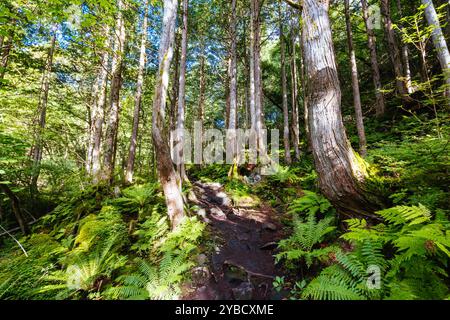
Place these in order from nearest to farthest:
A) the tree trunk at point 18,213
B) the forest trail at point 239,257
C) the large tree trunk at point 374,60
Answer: the forest trail at point 239,257 → the tree trunk at point 18,213 → the large tree trunk at point 374,60

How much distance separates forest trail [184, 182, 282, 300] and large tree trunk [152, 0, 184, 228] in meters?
1.19

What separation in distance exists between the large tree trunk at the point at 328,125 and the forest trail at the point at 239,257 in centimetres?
187

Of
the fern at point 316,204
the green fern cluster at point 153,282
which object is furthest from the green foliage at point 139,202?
the fern at point 316,204

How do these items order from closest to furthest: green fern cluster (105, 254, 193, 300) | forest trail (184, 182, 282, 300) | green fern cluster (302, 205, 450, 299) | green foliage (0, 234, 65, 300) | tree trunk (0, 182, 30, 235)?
green fern cluster (302, 205, 450, 299) → green fern cluster (105, 254, 193, 300) → forest trail (184, 182, 282, 300) → green foliage (0, 234, 65, 300) → tree trunk (0, 182, 30, 235)

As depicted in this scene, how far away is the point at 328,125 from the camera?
A: 3.92 meters

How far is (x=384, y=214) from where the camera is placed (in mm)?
3127

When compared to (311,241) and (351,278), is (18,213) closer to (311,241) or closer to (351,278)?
(311,241)

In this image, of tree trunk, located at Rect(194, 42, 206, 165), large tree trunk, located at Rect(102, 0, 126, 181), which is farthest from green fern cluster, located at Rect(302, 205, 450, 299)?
tree trunk, located at Rect(194, 42, 206, 165)

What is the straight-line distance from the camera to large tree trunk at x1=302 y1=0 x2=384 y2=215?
3.86m

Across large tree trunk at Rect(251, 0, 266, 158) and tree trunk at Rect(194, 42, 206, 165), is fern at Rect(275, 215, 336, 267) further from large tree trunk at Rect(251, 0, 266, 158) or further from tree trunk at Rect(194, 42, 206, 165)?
tree trunk at Rect(194, 42, 206, 165)

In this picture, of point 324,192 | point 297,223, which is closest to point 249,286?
point 297,223

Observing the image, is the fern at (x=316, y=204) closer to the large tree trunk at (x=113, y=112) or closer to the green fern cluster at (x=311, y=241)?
the green fern cluster at (x=311, y=241)

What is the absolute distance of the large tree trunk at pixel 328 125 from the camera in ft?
12.7

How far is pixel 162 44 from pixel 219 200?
5336 mm
